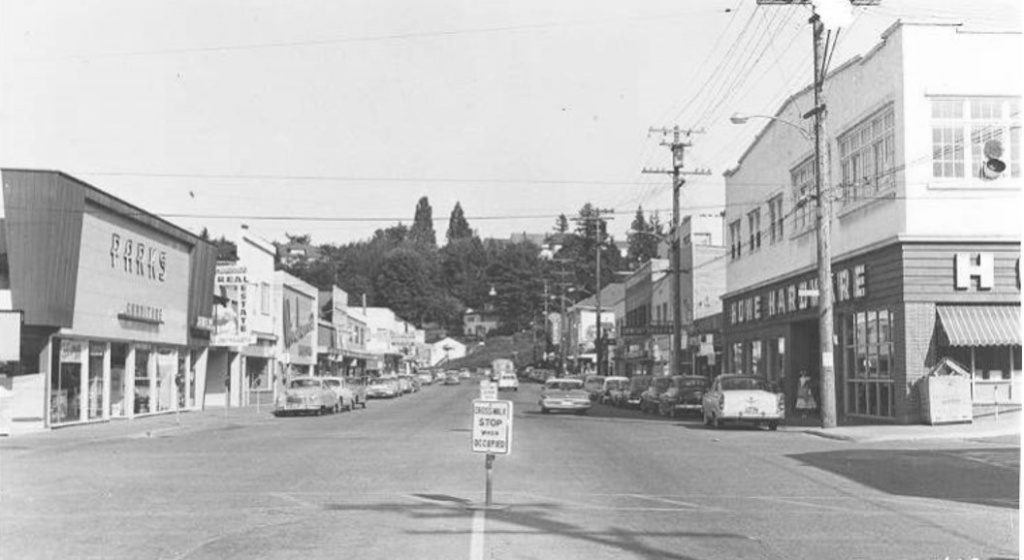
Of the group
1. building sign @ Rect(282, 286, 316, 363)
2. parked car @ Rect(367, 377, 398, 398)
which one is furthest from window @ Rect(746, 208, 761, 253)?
parked car @ Rect(367, 377, 398, 398)

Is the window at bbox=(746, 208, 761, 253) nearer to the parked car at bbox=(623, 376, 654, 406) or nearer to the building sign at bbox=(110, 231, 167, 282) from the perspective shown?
the parked car at bbox=(623, 376, 654, 406)

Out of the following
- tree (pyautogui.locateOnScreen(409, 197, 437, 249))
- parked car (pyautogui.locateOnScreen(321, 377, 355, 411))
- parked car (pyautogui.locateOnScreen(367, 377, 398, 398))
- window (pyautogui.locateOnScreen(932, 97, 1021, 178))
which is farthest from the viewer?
tree (pyautogui.locateOnScreen(409, 197, 437, 249))

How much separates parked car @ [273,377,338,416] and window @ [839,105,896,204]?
1957 centimetres

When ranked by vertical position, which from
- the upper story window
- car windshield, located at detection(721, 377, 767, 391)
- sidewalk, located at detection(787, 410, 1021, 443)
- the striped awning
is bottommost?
sidewalk, located at detection(787, 410, 1021, 443)

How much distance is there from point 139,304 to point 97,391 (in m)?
3.98

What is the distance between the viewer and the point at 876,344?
31969mm

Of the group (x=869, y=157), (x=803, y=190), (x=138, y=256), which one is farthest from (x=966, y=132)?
(x=138, y=256)

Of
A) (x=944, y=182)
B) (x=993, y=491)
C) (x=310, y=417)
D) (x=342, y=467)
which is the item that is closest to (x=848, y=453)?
(x=993, y=491)

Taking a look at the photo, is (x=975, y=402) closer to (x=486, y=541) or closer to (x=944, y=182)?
(x=944, y=182)

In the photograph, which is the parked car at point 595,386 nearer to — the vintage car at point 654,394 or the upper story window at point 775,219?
the vintage car at point 654,394

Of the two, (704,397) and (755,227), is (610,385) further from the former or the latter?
(704,397)

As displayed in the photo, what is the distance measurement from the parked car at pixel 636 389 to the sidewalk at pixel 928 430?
16220mm

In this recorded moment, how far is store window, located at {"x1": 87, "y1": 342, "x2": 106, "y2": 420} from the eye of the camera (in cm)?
3244

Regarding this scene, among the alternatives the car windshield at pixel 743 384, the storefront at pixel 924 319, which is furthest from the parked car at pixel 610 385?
the car windshield at pixel 743 384
